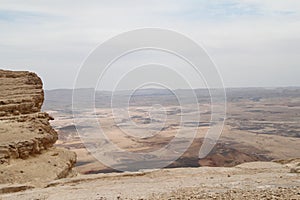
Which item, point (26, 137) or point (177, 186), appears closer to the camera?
point (177, 186)

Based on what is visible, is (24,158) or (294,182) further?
(24,158)

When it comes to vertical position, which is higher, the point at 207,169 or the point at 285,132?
the point at 207,169

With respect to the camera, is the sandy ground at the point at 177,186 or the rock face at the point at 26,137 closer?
the sandy ground at the point at 177,186

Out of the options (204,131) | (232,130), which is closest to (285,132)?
(232,130)

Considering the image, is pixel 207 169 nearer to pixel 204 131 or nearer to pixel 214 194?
pixel 214 194

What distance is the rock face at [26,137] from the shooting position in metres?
13.0

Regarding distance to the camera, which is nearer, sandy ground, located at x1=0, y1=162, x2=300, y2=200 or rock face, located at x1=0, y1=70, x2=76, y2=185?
sandy ground, located at x1=0, y1=162, x2=300, y2=200

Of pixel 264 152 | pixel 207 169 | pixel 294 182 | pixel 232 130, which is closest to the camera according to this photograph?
pixel 294 182

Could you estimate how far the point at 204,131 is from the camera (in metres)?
58.2

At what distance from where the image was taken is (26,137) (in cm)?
1420

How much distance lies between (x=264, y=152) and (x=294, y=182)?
3537 cm

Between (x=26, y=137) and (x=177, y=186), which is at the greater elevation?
(x=26, y=137)

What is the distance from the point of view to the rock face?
1295 cm

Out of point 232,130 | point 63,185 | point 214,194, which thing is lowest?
point 232,130
